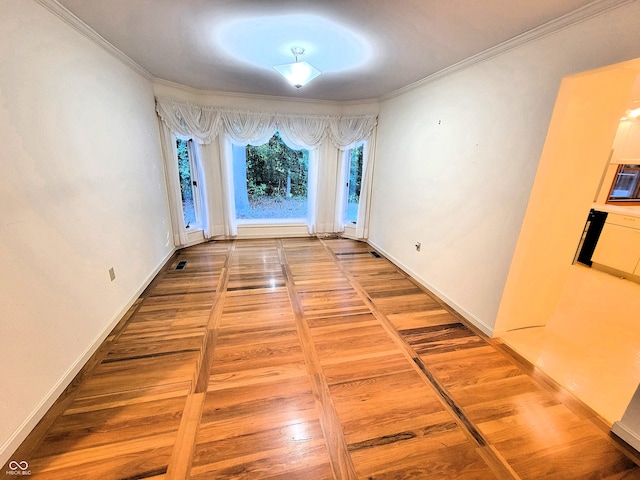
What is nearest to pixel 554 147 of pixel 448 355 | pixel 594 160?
pixel 594 160

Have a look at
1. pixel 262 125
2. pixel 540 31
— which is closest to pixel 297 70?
pixel 540 31

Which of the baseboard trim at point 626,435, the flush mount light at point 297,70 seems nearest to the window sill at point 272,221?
the flush mount light at point 297,70

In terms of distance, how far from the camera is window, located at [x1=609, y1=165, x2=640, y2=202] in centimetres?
393

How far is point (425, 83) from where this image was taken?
3.10 meters

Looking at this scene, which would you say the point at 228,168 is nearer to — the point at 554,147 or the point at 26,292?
the point at 26,292

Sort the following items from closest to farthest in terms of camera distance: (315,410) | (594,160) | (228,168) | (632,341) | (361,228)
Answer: (315,410) < (594,160) < (632,341) < (228,168) < (361,228)

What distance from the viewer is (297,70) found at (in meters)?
2.42

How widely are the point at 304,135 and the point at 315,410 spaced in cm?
403

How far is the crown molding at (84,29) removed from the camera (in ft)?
5.49

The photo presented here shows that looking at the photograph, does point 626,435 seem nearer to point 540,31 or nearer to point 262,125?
point 540,31

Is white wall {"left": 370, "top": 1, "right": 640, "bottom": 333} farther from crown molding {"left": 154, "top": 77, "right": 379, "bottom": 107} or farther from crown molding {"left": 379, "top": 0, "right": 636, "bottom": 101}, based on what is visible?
crown molding {"left": 154, "top": 77, "right": 379, "bottom": 107}

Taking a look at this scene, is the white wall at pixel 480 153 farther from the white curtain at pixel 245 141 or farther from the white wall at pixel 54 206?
the white wall at pixel 54 206
